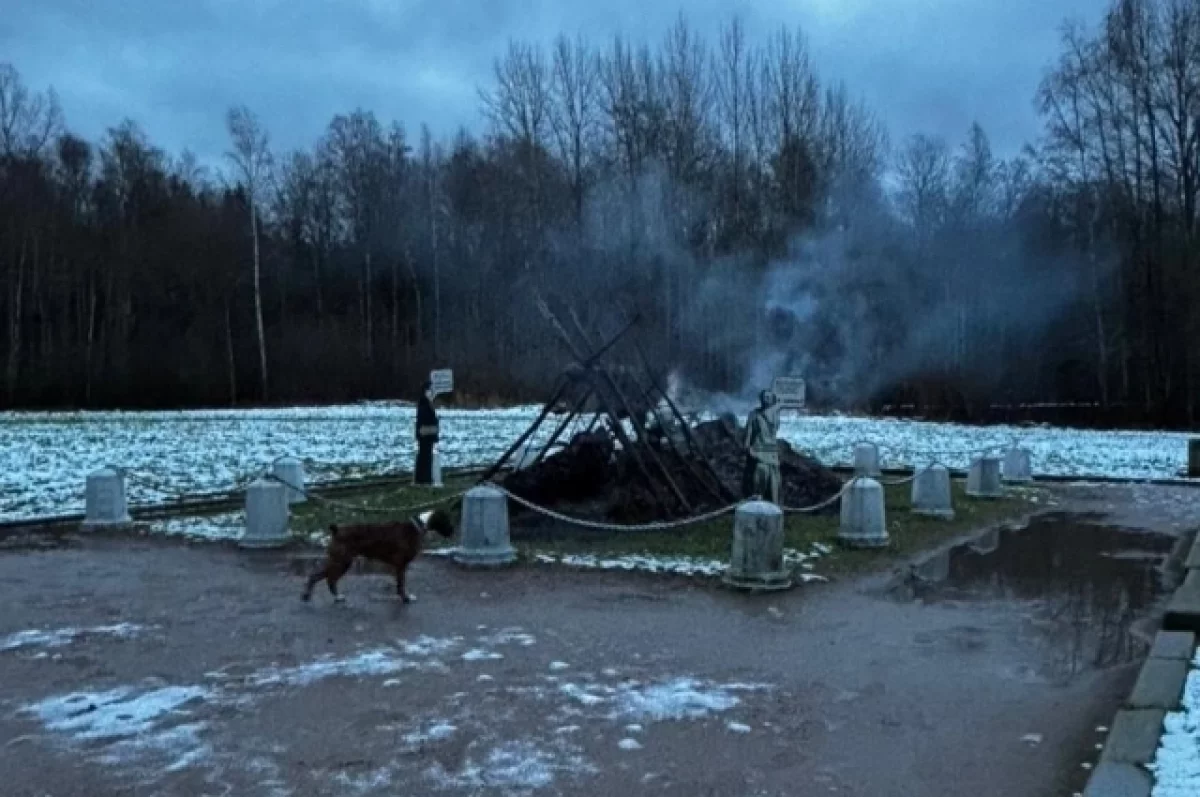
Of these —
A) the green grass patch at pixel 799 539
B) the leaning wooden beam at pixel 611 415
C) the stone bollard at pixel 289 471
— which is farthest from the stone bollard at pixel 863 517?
the stone bollard at pixel 289 471

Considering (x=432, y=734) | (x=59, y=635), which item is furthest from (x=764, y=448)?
(x=432, y=734)

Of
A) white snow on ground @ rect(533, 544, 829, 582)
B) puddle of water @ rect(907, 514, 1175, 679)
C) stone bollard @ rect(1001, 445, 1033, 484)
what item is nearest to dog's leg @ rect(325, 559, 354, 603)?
white snow on ground @ rect(533, 544, 829, 582)

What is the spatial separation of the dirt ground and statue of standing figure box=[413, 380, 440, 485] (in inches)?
321

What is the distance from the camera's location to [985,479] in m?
18.9

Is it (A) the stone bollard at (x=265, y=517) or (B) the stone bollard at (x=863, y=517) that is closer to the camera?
(B) the stone bollard at (x=863, y=517)

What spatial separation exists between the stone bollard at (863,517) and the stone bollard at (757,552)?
2.48 metres

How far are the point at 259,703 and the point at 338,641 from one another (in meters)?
1.65

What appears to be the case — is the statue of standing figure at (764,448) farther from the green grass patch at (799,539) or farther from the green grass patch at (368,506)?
the green grass patch at (368,506)

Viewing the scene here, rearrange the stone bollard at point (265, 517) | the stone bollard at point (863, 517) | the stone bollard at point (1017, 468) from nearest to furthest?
the stone bollard at point (863, 517)
the stone bollard at point (265, 517)
the stone bollard at point (1017, 468)

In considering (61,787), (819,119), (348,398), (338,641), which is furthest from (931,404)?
(61,787)

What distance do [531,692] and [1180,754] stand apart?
3693 millimetres

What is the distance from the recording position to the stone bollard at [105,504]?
50.2 feet

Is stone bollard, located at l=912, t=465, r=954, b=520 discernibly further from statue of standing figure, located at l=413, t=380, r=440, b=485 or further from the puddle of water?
statue of standing figure, located at l=413, t=380, r=440, b=485

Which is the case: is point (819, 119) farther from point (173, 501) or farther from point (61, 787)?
point (61, 787)
